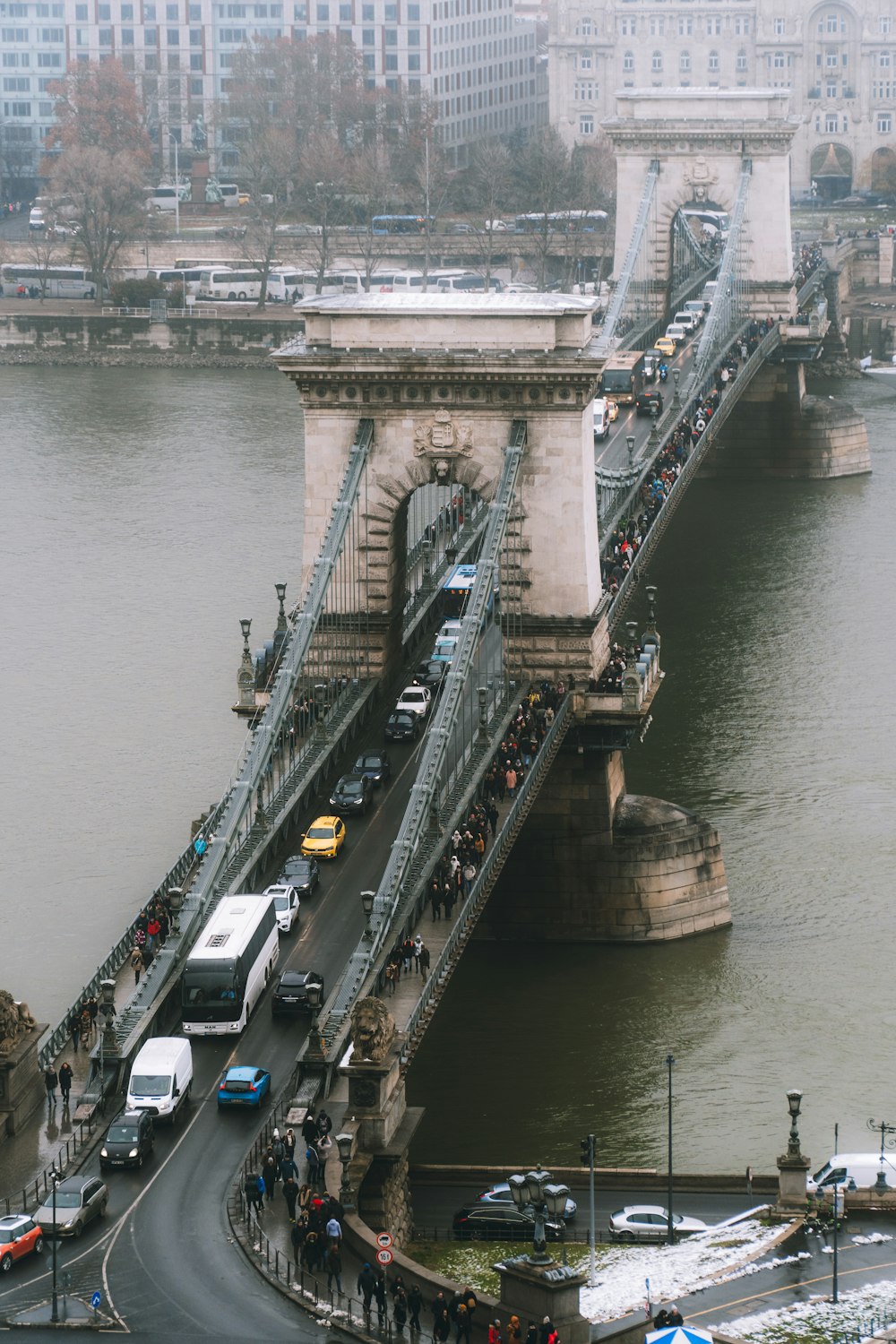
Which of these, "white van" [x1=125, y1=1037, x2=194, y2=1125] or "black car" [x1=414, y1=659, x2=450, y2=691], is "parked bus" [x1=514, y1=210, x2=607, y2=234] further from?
"white van" [x1=125, y1=1037, x2=194, y2=1125]

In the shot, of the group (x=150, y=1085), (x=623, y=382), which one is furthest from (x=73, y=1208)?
(x=623, y=382)

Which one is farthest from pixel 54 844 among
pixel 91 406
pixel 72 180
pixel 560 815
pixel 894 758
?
pixel 72 180

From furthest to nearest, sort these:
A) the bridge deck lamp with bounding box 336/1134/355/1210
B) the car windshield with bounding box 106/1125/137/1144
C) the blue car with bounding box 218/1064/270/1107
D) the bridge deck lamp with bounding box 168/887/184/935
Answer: the bridge deck lamp with bounding box 168/887/184/935 → the blue car with bounding box 218/1064/270/1107 → the car windshield with bounding box 106/1125/137/1144 → the bridge deck lamp with bounding box 336/1134/355/1210

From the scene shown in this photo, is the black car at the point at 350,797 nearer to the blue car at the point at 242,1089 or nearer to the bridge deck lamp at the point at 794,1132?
the blue car at the point at 242,1089

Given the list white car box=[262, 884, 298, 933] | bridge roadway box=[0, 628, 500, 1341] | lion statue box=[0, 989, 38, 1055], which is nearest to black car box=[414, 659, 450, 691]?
white car box=[262, 884, 298, 933]

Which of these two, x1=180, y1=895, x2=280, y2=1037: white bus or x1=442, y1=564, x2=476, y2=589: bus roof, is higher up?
x1=442, y1=564, x2=476, y2=589: bus roof

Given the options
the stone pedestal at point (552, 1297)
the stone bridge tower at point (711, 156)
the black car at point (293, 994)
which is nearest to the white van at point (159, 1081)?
the black car at point (293, 994)

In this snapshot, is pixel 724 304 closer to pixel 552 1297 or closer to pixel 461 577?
pixel 461 577

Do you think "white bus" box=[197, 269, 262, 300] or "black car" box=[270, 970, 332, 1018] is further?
"white bus" box=[197, 269, 262, 300]

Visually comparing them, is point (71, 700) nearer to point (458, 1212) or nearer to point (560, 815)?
point (560, 815)
